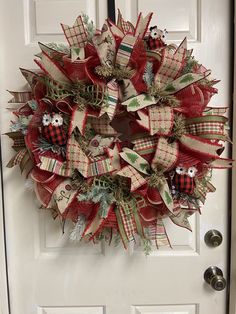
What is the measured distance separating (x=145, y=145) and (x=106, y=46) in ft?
0.89

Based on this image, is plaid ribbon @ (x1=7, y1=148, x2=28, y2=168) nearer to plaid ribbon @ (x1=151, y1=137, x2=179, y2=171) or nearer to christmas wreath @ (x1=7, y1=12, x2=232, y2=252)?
christmas wreath @ (x1=7, y1=12, x2=232, y2=252)

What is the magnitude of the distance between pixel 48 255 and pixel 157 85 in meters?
0.64

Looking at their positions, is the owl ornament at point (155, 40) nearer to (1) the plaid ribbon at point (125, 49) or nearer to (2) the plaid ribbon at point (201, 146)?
(1) the plaid ribbon at point (125, 49)

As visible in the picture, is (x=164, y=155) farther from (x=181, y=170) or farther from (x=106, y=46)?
(x=106, y=46)

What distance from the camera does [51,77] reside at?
2.95 ft

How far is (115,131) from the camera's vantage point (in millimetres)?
969

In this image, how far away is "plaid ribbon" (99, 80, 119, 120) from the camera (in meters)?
0.89

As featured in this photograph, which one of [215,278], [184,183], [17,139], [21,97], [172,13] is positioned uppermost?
[172,13]

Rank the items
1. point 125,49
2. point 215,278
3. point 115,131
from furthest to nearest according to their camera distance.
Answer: point 215,278, point 115,131, point 125,49

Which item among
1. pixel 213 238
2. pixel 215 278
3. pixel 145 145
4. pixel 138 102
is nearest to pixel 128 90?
pixel 138 102

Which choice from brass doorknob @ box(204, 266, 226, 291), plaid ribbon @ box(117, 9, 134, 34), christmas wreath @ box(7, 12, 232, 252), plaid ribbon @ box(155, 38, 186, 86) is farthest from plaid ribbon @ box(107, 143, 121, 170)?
brass doorknob @ box(204, 266, 226, 291)

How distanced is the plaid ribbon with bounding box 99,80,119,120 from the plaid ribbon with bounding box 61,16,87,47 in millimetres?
133

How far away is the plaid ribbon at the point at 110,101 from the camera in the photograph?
2.91 feet

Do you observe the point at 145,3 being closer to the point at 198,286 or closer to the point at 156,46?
the point at 156,46
